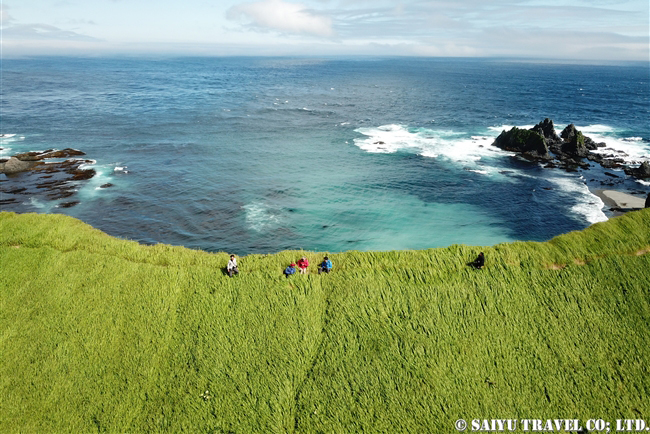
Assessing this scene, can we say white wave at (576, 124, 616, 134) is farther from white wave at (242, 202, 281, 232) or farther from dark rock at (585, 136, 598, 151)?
white wave at (242, 202, 281, 232)

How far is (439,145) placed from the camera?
80438mm

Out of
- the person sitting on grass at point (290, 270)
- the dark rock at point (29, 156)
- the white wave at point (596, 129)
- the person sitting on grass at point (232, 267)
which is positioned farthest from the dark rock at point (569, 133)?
the dark rock at point (29, 156)

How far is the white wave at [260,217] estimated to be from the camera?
47281mm

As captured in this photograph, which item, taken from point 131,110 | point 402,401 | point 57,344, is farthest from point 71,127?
point 402,401

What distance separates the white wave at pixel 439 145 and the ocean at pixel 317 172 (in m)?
0.45

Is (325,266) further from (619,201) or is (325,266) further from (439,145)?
(439,145)

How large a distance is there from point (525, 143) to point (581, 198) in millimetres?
22424

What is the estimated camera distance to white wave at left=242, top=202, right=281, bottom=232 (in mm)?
47281

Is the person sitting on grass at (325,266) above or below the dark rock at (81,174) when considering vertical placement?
above

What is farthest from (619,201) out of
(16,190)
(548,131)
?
(16,190)

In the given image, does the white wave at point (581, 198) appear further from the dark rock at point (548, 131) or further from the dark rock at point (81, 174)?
the dark rock at point (81, 174)

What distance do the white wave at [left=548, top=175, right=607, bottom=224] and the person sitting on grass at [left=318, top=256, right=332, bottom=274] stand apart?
40045 mm

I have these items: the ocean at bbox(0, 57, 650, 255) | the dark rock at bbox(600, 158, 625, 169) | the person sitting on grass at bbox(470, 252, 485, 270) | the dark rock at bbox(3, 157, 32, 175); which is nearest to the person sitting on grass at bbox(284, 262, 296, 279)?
the person sitting on grass at bbox(470, 252, 485, 270)

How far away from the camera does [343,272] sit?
84.3ft
